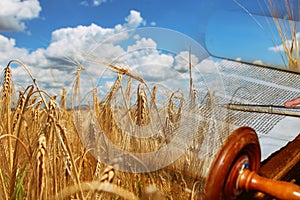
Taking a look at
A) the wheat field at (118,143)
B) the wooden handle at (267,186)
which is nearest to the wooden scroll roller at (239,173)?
the wooden handle at (267,186)

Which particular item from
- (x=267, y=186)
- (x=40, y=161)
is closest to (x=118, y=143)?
(x=40, y=161)

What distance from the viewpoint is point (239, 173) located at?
41 centimetres

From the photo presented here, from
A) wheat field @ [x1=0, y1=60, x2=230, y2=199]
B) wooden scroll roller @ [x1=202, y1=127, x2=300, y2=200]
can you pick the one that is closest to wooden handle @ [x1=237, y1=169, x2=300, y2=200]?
wooden scroll roller @ [x1=202, y1=127, x2=300, y2=200]

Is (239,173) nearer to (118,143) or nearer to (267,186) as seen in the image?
(267,186)

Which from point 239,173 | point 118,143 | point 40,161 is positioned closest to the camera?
point 239,173

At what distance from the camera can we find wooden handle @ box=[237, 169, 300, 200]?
1.35ft

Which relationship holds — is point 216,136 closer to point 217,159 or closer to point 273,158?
point 273,158

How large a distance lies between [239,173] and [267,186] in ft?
0.12

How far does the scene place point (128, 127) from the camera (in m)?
0.99

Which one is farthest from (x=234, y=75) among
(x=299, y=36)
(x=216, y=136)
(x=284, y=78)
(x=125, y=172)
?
(x=125, y=172)

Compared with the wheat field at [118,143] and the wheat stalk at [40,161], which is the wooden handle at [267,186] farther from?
the wheat field at [118,143]

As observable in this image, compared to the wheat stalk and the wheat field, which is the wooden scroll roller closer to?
the wheat stalk

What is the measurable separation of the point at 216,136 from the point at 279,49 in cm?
63

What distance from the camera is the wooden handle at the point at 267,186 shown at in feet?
1.35
